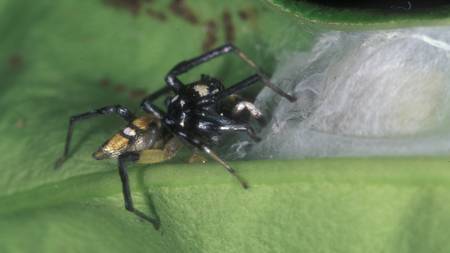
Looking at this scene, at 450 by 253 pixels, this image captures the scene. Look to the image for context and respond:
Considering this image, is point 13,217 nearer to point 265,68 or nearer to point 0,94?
point 0,94

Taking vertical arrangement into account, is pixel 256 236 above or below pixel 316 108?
below

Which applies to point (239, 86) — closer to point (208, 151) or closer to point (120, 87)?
point (208, 151)

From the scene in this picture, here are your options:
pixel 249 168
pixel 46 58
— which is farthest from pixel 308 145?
pixel 46 58

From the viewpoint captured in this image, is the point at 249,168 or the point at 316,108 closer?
the point at 249,168

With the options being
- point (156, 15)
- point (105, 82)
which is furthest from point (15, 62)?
point (156, 15)

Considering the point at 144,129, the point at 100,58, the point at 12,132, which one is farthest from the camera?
the point at 100,58

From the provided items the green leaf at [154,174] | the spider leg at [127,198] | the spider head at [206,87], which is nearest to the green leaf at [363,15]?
the green leaf at [154,174]
